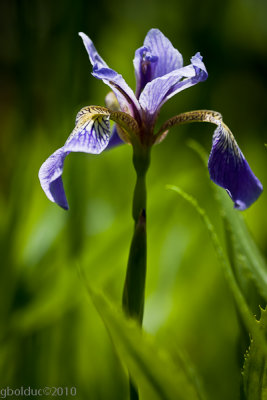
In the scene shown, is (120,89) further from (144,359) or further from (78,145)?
(144,359)

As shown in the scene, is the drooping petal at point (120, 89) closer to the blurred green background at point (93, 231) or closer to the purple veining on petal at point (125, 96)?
the purple veining on petal at point (125, 96)

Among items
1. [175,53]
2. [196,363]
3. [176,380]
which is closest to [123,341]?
[176,380]

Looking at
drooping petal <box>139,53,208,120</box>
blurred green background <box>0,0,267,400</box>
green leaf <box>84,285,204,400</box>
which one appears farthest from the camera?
blurred green background <box>0,0,267,400</box>

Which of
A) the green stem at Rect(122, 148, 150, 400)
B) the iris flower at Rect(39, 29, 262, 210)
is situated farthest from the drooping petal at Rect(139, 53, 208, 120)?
the green stem at Rect(122, 148, 150, 400)

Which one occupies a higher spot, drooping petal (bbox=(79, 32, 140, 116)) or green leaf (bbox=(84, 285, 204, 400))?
drooping petal (bbox=(79, 32, 140, 116))

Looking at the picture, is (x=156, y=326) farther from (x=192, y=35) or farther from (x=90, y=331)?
(x=192, y=35)

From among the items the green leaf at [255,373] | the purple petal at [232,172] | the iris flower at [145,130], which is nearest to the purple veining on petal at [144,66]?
the iris flower at [145,130]

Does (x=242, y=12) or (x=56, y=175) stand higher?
(x=56, y=175)

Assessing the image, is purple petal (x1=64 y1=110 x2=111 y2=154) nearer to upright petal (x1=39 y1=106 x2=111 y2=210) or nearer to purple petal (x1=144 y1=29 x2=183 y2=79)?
upright petal (x1=39 y1=106 x2=111 y2=210)
